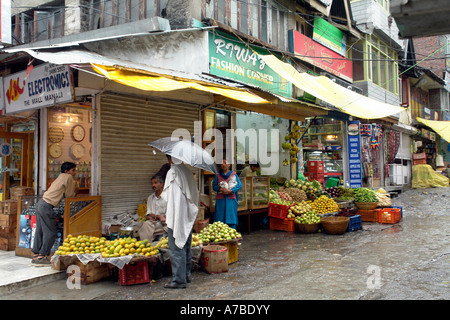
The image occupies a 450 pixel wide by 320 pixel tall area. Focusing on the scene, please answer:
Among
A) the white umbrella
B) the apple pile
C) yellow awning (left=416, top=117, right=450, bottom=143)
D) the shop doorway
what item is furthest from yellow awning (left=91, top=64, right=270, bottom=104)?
yellow awning (left=416, top=117, right=450, bottom=143)

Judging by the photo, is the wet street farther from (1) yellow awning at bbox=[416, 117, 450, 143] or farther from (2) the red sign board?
(1) yellow awning at bbox=[416, 117, 450, 143]

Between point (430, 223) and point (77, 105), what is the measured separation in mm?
10754

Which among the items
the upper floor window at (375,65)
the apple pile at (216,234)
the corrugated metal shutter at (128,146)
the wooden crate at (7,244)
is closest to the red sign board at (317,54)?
the upper floor window at (375,65)

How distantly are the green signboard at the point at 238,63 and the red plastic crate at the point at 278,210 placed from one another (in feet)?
13.0

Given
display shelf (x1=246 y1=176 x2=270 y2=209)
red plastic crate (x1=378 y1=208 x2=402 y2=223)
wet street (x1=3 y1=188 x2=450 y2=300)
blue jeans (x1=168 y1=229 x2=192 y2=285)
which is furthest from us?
red plastic crate (x1=378 y1=208 x2=402 y2=223)

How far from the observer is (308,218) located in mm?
9977

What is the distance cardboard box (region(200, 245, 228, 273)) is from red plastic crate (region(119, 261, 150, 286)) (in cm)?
104

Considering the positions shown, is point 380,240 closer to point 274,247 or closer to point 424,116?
point 274,247

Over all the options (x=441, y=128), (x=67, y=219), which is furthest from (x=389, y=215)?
(x=441, y=128)

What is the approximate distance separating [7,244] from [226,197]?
4730 mm

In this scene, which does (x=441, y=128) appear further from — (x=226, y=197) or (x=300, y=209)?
(x=226, y=197)

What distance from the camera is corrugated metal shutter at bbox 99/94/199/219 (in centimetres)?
755
